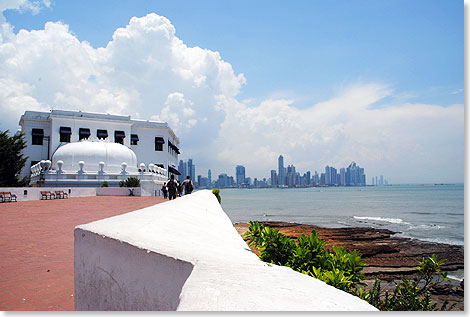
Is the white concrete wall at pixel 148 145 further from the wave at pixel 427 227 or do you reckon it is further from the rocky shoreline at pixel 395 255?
the wave at pixel 427 227

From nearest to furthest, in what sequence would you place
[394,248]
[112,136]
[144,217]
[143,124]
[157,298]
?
[157,298], [144,217], [394,248], [112,136], [143,124]

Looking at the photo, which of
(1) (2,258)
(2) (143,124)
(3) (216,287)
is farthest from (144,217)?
(2) (143,124)

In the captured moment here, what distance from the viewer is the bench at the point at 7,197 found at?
16570 mm

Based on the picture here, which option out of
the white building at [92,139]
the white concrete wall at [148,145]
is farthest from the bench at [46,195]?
the white concrete wall at [148,145]

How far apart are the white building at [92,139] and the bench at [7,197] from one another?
10.8 meters

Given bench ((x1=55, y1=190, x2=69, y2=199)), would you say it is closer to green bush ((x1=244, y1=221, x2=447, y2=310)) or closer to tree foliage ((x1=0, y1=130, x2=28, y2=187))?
tree foliage ((x1=0, y1=130, x2=28, y2=187))

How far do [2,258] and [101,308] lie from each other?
379cm

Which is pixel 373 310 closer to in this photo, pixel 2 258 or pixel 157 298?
pixel 157 298

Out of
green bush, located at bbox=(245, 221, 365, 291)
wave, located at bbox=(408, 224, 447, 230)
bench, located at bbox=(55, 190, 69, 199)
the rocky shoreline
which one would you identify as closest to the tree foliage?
bench, located at bbox=(55, 190, 69, 199)

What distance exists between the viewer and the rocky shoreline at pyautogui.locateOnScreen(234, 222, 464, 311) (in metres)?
7.94

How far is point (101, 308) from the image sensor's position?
2.53m

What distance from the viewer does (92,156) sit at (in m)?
31.4

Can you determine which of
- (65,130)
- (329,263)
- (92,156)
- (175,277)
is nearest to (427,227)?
(329,263)

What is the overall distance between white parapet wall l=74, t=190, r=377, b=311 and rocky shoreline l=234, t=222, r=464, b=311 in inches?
266
